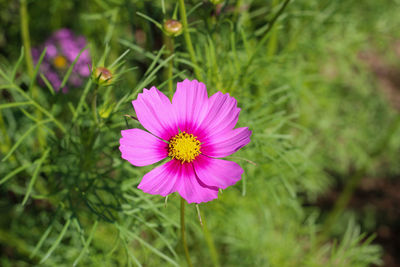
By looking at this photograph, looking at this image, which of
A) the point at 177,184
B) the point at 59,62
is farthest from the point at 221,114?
the point at 59,62

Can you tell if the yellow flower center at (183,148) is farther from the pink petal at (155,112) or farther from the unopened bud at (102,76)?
the unopened bud at (102,76)

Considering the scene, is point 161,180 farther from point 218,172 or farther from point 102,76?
point 102,76

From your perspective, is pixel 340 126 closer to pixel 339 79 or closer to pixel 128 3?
pixel 339 79

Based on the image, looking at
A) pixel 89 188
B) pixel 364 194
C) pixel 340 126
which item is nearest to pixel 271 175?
pixel 89 188

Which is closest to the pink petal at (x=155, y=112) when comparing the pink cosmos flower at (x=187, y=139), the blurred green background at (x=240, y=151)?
the pink cosmos flower at (x=187, y=139)

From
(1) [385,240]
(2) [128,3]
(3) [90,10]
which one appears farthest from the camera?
(1) [385,240]

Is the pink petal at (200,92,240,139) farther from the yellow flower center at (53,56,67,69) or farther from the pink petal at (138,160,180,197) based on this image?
the yellow flower center at (53,56,67,69)

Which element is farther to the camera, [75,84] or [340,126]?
[340,126]
